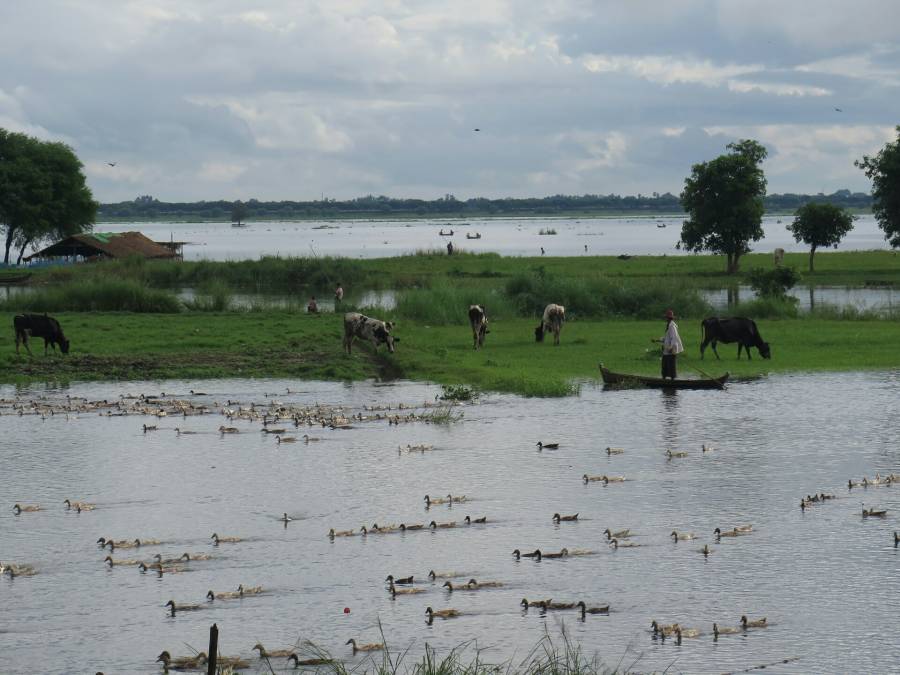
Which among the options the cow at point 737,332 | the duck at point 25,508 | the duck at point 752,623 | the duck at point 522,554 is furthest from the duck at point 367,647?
the cow at point 737,332

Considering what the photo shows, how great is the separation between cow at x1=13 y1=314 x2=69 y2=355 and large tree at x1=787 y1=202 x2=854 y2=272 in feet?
183

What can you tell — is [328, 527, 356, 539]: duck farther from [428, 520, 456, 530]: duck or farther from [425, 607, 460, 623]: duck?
[425, 607, 460, 623]: duck

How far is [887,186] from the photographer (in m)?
81.2

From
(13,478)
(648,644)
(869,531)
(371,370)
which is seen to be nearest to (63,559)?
(13,478)

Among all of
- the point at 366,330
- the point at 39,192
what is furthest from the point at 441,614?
the point at 39,192

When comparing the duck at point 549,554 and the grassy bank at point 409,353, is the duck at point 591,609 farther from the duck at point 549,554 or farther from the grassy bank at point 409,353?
the grassy bank at point 409,353

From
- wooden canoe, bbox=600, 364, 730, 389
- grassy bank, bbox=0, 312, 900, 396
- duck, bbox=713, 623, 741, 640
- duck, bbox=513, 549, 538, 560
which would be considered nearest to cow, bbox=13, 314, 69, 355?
grassy bank, bbox=0, 312, 900, 396

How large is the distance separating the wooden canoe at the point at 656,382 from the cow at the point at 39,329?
15.6m

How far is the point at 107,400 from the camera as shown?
98.1 ft

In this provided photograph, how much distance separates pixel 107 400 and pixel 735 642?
1978 centimetres

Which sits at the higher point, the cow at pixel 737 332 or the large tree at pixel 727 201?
the large tree at pixel 727 201

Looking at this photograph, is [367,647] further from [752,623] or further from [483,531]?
[483,531]

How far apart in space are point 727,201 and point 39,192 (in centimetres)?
4995

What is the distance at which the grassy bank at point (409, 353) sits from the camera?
34.0 m
